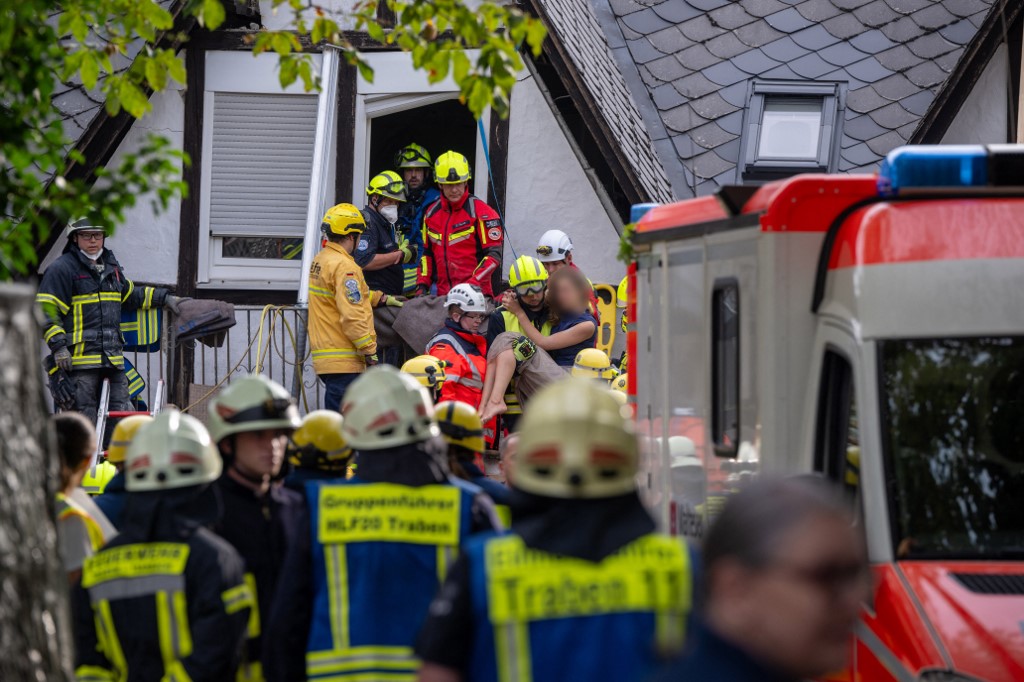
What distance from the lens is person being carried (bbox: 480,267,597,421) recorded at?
1210 centimetres

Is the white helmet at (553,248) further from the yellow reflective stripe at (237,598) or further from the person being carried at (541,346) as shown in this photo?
the yellow reflective stripe at (237,598)

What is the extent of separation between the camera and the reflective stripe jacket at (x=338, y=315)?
1305 centimetres

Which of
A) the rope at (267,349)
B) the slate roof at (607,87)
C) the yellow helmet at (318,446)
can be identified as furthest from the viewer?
the slate roof at (607,87)

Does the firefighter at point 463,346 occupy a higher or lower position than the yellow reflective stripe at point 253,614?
higher

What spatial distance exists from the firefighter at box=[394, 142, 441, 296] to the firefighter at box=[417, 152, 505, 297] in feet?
0.33

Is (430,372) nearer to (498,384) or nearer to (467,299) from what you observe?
(498,384)


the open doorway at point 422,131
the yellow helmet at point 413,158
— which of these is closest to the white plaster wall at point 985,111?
the open doorway at point 422,131

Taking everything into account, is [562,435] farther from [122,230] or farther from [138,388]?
[122,230]

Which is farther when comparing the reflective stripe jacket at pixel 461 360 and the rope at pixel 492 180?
the rope at pixel 492 180

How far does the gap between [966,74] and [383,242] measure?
6.43m

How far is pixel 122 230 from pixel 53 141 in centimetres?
1032

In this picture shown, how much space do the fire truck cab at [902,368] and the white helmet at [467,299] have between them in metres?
5.95

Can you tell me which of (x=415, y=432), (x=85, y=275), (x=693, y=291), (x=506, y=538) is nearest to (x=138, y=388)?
(x=85, y=275)

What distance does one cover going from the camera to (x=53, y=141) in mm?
5562
